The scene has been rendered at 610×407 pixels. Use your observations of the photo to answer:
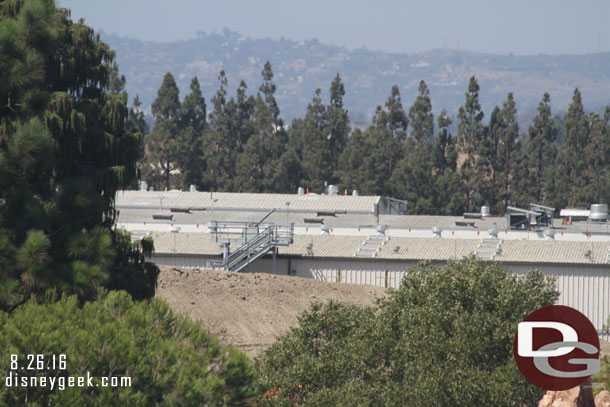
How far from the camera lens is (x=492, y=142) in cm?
11150

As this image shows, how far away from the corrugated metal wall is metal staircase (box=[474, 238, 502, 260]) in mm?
1829

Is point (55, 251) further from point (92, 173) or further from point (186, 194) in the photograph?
point (186, 194)

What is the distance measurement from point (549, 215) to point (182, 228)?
79.9 ft

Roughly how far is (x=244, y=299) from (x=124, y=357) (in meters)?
26.9

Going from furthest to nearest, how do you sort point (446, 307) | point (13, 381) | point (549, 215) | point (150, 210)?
point (150, 210) < point (549, 215) < point (446, 307) < point (13, 381)

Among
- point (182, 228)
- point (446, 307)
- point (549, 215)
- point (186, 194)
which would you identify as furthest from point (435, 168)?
point (446, 307)

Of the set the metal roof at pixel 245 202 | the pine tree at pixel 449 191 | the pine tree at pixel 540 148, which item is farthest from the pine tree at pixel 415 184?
A: the metal roof at pixel 245 202

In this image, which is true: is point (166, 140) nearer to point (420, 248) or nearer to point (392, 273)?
point (420, 248)

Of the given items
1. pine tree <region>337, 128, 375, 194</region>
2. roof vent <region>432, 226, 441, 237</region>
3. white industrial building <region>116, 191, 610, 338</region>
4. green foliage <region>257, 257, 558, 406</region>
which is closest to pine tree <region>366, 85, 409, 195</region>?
pine tree <region>337, 128, 375, 194</region>

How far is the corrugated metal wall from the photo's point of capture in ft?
159

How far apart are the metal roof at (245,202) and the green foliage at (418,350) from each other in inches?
2027

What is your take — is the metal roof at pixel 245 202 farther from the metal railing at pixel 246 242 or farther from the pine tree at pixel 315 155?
the metal railing at pixel 246 242

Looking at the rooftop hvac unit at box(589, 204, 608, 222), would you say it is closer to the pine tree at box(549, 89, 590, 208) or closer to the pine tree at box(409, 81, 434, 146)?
the pine tree at box(549, 89, 590, 208)

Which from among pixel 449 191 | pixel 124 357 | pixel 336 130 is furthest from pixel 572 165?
pixel 124 357
